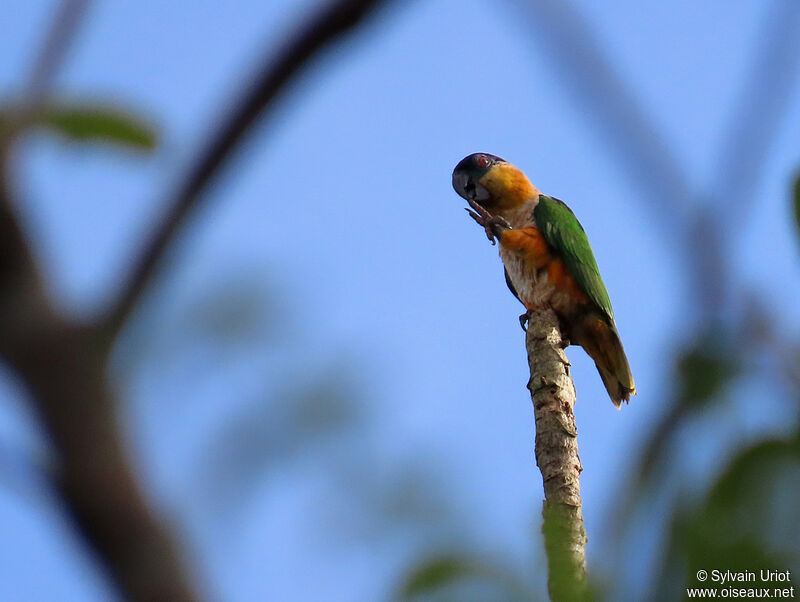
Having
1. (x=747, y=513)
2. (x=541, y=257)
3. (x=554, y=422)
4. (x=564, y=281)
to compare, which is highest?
(x=541, y=257)

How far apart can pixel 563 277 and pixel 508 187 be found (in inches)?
61.7

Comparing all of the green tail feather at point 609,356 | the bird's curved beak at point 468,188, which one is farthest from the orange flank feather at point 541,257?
the bird's curved beak at point 468,188

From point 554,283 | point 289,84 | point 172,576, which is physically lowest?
point 172,576

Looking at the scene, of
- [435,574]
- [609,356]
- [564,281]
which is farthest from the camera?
[564,281]

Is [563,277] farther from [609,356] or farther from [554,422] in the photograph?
[554,422]

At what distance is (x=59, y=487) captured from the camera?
81 cm

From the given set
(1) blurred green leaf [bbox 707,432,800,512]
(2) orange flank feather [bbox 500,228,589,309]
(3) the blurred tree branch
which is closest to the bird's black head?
(2) orange flank feather [bbox 500,228,589,309]

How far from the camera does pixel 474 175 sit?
8773mm

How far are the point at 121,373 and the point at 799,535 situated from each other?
0.78 m

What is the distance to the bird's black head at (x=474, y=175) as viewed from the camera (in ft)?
28.4

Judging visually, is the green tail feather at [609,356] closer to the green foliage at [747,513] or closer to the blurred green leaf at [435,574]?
the blurred green leaf at [435,574]

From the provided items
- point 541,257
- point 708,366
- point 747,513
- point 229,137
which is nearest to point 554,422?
point 541,257

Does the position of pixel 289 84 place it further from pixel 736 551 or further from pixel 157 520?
pixel 736 551

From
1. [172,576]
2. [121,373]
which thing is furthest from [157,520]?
[121,373]
